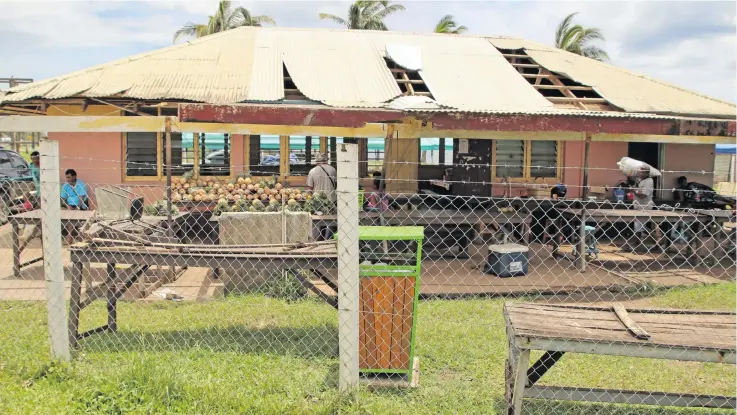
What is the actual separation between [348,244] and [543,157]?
11450mm

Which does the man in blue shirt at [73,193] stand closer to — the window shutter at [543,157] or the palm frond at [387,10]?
the window shutter at [543,157]

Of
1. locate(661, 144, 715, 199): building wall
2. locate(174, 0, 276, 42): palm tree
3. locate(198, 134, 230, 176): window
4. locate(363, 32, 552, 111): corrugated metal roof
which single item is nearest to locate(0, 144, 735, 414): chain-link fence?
locate(363, 32, 552, 111): corrugated metal roof

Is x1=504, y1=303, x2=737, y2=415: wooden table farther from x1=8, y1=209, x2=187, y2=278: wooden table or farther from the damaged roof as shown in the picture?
x1=8, y1=209, x2=187, y2=278: wooden table

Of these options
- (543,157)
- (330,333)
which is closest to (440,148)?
(543,157)

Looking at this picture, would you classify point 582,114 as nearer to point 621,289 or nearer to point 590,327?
point 621,289

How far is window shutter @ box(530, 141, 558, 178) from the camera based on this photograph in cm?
1462

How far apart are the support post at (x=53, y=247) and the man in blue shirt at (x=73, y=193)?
6573mm

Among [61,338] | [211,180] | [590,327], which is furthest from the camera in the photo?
[211,180]

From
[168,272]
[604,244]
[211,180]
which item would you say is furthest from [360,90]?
[604,244]

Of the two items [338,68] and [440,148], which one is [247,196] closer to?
[338,68]

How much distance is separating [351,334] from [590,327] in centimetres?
163

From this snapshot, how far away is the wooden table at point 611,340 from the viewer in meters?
3.85

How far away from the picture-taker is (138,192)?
41.6 ft

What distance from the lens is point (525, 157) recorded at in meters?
14.5
